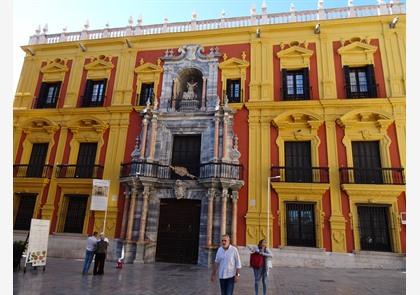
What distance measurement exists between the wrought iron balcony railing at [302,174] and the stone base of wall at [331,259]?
9.60ft

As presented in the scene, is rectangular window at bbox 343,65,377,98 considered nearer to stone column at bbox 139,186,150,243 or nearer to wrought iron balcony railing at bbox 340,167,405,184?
wrought iron balcony railing at bbox 340,167,405,184

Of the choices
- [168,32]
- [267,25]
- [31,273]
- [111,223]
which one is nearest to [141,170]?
[111,223]

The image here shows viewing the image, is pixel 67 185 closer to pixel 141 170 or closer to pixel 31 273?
pixel 141 170

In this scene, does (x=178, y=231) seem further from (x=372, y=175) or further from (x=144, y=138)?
(x=372, y=175)

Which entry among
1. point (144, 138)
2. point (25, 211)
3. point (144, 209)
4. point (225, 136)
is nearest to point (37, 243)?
point (144, 209)

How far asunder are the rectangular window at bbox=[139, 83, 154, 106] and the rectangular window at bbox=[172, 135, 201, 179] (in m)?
2.78

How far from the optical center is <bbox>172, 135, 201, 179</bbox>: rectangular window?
15.0m

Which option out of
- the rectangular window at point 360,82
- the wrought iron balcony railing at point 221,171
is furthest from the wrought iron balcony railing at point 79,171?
the rectangular window at point 360,82

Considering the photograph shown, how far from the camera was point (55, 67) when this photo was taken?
60.6 ft

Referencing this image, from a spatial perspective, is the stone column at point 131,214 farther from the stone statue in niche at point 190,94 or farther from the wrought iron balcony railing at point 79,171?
the stone statue in niche at point 190,94

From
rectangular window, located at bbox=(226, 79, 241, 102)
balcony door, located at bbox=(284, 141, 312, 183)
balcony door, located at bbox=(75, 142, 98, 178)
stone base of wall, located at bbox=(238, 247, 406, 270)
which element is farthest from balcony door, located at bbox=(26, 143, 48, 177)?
balcony door, located at bbox=(284, 141, 312, 183)

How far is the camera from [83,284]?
7918mm

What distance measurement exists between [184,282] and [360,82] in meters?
12.5

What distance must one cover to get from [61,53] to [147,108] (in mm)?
7842
